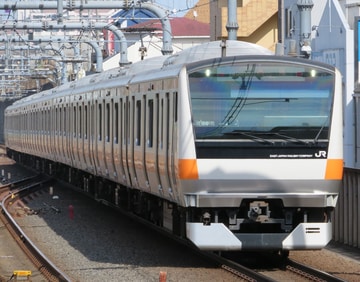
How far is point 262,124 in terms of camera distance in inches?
489

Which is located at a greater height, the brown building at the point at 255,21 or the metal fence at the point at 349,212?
the brown building at the point at 255,21

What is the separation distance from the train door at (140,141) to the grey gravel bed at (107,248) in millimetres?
1071

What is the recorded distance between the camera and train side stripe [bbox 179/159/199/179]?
12.3m

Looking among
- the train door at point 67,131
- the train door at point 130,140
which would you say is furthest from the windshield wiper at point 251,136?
the train door at point 67,131

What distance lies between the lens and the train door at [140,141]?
14859 mm

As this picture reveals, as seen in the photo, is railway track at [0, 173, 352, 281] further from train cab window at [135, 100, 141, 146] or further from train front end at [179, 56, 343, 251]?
train cab window at [135, 100, 141, 146]

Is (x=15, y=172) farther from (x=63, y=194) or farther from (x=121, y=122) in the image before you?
(x=121, y=122)

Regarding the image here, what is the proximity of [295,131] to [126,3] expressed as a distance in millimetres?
15154

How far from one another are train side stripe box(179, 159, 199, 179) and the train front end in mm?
11

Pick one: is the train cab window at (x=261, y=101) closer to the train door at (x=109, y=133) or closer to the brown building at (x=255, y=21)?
the train door at (x=109, y=133)

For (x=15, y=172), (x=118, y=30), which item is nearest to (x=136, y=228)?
(x=118, y=30)

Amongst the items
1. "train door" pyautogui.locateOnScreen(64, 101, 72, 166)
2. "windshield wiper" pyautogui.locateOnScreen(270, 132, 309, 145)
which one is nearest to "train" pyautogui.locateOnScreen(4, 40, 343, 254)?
"windshield wiper" pyautogui.locateOnScreen(270, 132, 309, 145)

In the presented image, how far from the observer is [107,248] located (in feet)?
52.9

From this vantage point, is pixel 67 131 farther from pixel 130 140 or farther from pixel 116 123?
pixel 130 140
